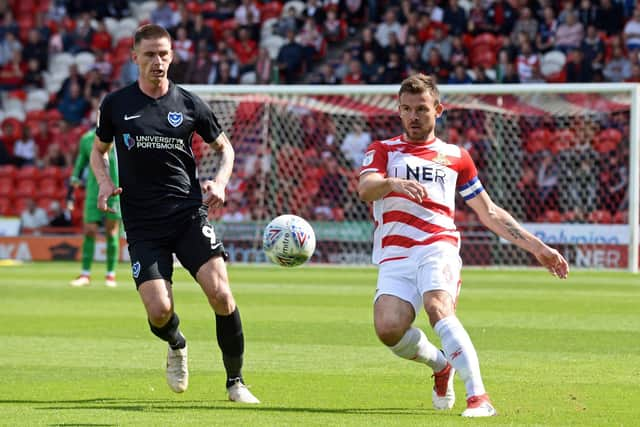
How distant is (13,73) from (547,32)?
45.9 feet

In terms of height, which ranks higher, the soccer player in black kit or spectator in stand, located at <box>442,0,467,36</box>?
the soccer player in black kit

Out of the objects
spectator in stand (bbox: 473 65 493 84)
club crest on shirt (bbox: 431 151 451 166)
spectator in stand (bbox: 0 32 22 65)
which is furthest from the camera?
spectator in stand (bbox: 0 32 22 65)

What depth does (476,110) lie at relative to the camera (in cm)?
2284

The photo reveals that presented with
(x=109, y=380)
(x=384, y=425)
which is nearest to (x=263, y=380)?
(x=109, y=380)

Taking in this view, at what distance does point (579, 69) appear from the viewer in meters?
24.1

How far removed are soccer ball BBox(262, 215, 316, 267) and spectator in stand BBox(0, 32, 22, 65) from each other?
83.4 feet

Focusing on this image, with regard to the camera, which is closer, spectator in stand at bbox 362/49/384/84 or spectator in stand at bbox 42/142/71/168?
spectator in stand at bbox 362/49/384/84

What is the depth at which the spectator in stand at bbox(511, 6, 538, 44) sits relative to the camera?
25.3 meters

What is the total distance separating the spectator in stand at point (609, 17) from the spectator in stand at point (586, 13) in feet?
0.23

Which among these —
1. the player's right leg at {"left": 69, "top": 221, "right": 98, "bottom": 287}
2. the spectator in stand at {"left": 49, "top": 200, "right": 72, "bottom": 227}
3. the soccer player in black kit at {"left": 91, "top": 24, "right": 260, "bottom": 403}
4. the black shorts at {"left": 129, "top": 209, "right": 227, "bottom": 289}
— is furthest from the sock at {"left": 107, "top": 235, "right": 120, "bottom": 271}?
the black shorts at {"left": 129, "top": 209, "right": 227, "bottom": 289}

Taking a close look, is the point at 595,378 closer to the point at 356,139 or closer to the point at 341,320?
the point at 341,320

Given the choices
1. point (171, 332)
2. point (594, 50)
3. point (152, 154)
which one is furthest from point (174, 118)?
point (594, 50)

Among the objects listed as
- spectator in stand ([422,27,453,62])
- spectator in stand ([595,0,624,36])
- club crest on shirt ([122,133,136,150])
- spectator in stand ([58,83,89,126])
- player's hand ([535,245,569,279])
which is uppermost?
club crest on shirt ([122,133,136,150])

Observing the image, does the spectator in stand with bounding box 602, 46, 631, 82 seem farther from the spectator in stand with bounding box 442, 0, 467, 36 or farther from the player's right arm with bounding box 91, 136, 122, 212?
the player's right arm with bounding box 91, 136, 122, 212
